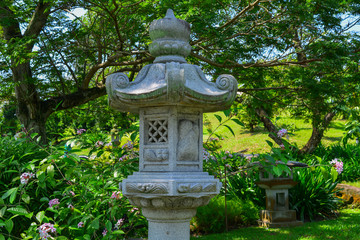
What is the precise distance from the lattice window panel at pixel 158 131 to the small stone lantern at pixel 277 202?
370 cm

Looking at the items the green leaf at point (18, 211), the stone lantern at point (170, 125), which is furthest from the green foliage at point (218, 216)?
the green leaf at point (18, 211)

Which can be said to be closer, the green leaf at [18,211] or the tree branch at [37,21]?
the green leaf at [18,211]

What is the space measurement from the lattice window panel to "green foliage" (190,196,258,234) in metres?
3.21

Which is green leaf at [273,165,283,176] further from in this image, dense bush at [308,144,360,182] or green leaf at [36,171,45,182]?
dense bush at [308,144,360,182]

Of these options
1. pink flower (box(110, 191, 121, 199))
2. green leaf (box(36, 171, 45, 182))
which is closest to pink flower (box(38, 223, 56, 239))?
green leaf (box(36, 171, 45, 182))

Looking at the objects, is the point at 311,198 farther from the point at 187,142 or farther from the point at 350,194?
the point at 187,142

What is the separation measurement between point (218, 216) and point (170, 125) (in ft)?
11.8

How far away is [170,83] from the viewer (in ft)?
9.18

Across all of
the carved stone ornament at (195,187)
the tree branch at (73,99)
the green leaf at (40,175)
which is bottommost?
the carved stone ornament at (195,187)

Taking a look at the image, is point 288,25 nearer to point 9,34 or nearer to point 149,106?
point 149,106

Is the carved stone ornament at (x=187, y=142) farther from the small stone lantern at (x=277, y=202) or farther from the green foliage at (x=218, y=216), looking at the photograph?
the small stone lantern at (x=277, y=202)

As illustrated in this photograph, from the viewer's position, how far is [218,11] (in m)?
6.84

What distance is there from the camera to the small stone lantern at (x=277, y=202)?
643 cm

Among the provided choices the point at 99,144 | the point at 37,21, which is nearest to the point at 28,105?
the point at 37,21
